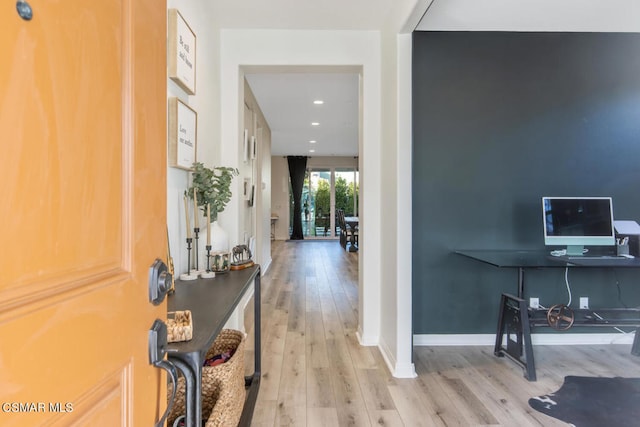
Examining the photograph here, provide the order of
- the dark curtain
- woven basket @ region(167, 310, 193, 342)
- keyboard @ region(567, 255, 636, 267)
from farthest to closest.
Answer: the dark curtain → keyboard @ region(567, 255, 636, 267) → woven basket @ region(167, 310, 193, 342)

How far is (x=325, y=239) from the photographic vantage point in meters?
11.1

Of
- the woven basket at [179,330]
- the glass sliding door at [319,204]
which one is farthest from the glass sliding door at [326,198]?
the woven basket at [179,330]

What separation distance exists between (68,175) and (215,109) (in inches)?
91.4

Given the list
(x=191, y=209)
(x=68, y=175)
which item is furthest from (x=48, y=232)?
(x=191, y=209)

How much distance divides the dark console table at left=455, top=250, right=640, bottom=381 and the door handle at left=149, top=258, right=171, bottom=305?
2.09 m

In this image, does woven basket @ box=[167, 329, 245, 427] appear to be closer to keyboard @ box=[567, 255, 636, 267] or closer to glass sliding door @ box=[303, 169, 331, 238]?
keyboard @ box=[567, 255, 636, 267]

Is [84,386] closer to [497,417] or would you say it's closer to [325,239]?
[497,417]

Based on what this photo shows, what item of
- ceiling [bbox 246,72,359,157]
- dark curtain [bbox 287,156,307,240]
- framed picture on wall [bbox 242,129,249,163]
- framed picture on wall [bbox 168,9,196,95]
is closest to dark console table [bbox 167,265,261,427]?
framed picture on wall [bbox 168,9,196,95]

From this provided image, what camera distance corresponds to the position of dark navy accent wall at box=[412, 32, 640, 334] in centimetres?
283

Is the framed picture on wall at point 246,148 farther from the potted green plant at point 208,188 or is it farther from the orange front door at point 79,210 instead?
the orange front door at point 79,210

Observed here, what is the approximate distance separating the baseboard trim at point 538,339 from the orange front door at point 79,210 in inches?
100

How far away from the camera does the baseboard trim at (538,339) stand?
9.29 feet

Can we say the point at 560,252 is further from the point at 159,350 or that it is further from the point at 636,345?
the point at 159,350

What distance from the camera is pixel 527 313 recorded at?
2.36 m
